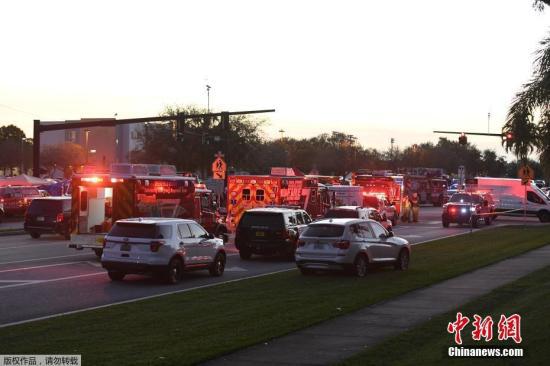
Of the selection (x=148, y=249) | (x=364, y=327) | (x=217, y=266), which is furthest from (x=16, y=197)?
(x=364, y=327)

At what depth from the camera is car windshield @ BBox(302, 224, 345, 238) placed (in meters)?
22.9

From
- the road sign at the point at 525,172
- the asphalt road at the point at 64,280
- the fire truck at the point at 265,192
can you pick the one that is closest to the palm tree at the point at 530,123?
the road sign at the point at 525,172

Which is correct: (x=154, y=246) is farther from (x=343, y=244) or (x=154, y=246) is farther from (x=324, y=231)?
(x=343, y=244)

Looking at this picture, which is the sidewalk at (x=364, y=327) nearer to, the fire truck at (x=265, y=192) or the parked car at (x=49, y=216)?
the fire truck at (x=265, y=192)

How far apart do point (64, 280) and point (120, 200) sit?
5.34 m

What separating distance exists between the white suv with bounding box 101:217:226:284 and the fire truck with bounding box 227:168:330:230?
51.6ft

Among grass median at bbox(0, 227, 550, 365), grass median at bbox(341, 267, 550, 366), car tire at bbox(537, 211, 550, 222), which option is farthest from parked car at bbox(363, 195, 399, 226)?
grass median at bbox(341, 267, 550, 366)

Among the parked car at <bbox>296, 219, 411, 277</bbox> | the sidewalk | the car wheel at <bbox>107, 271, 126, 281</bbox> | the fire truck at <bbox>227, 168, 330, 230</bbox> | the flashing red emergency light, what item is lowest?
the car wheel at <bbox>107, 271, 126, 281</bbox>

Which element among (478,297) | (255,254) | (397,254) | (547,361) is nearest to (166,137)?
(255,254)

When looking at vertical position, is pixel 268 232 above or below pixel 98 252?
above

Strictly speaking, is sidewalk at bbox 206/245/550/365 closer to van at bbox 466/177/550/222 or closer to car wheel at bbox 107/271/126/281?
car wheel at bbox 107/271/126/281

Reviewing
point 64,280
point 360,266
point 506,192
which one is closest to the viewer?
point 64,280

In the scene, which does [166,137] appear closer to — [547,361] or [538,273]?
[538,273]

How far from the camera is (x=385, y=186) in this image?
174ft
